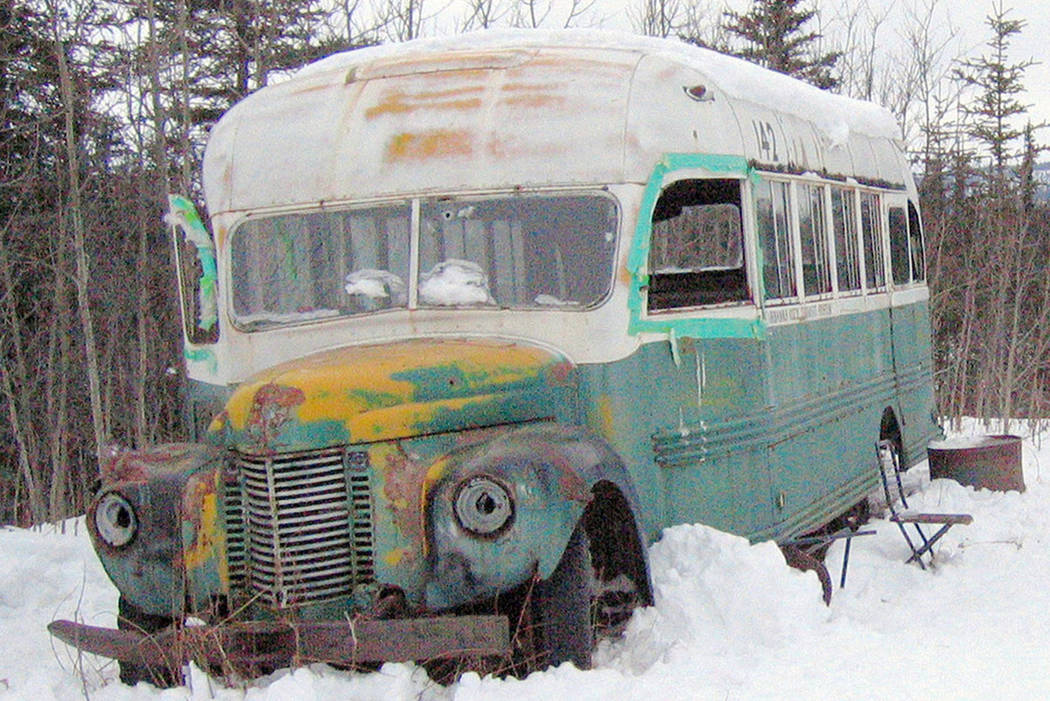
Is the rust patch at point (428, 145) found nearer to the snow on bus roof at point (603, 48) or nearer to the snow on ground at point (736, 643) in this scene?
the snow on bus roof at point (603, 48)

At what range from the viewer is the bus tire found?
496 cm

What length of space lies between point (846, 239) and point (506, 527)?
444 cm

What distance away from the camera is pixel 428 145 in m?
6.00

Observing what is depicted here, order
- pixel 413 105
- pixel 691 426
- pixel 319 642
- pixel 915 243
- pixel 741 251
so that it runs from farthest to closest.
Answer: pixel 915 243 → pixel 741 251 → pixel 691 426 → pixel 413 105 → pixel 319 642

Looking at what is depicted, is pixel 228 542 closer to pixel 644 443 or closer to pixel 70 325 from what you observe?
pixel 644 443

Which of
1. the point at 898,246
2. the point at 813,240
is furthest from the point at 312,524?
the point at 898,246

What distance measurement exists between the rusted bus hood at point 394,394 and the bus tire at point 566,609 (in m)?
0.66

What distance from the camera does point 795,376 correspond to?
729 centimetres

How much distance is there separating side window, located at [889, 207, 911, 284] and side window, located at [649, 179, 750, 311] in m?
3.06

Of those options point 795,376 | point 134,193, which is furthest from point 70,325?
point 795,376

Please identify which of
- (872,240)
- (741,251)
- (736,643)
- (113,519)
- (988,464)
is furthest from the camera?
(988,464)

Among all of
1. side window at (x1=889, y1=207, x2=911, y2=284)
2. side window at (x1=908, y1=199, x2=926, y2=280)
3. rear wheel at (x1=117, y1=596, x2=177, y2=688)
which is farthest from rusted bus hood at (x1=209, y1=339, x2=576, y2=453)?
side window at (x1=908, y1=199, x2=926, y2=280)

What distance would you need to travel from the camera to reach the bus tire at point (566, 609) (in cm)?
496

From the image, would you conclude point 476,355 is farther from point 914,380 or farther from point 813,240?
point 914,380
